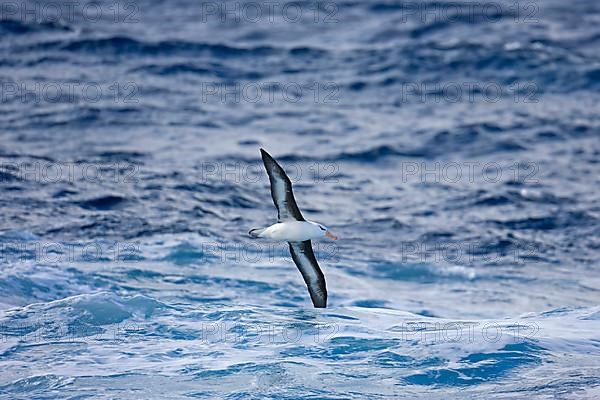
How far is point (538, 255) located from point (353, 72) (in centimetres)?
1138

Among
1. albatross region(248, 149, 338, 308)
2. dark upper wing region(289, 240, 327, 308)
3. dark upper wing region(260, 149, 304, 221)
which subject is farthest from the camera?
dark upper wing region(289, 240, 327, 308)

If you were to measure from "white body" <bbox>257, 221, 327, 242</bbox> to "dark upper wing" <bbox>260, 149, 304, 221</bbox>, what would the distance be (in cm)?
13

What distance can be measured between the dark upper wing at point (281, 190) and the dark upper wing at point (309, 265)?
637 millimetres

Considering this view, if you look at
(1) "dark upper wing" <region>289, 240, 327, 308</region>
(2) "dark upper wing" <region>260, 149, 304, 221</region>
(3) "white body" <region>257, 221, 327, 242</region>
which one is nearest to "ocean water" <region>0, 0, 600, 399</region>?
(1) "dark upper wing" <region>289, 240, 327, 308</region>

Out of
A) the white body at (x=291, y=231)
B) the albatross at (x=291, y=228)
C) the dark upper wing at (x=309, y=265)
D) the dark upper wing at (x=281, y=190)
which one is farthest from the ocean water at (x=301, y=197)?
the dark upper wing at (x=281, y=190)

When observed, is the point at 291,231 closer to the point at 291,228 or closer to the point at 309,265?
the point at 291,228

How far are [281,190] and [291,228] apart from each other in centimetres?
62

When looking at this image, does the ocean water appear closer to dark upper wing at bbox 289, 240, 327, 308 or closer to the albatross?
dark upper wing at bbox 289, 240, 327, 308

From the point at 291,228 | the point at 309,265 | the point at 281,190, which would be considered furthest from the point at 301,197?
the point at 281,190

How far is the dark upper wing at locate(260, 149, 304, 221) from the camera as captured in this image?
12805 mm

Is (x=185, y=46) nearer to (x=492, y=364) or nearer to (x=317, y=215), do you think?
(x=317, y=215)

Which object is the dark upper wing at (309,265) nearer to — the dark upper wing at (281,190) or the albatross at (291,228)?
the albatross at (291,228)

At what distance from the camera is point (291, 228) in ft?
44.4

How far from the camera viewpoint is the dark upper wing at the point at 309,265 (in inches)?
558
